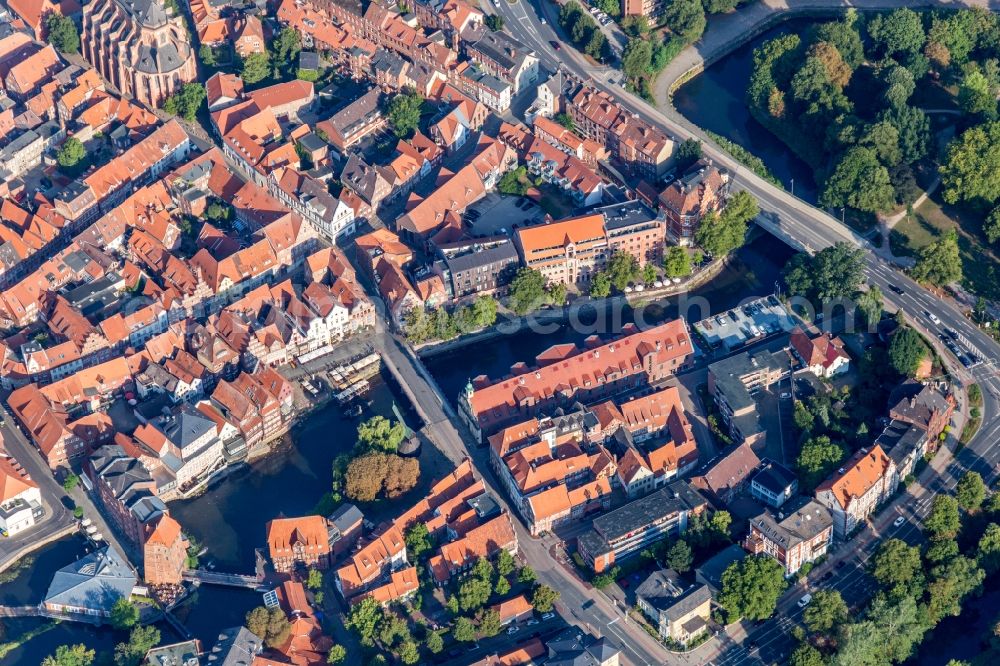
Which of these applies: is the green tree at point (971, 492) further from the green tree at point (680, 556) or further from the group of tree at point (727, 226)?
the group of tree at point (727, 226)

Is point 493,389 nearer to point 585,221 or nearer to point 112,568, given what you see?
point 585,221

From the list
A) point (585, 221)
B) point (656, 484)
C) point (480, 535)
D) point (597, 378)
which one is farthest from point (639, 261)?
point (480, 535)

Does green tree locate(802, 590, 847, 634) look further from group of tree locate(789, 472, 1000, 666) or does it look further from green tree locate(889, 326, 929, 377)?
green tree locate(889, 326, 929, 377)

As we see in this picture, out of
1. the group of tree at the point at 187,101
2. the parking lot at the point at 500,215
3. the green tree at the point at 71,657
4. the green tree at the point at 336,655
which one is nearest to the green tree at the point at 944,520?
the green tree at the point at 336,655

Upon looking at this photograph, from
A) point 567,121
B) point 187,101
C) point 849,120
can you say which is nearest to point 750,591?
point 849,120

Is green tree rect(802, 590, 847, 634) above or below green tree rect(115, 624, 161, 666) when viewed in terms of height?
above

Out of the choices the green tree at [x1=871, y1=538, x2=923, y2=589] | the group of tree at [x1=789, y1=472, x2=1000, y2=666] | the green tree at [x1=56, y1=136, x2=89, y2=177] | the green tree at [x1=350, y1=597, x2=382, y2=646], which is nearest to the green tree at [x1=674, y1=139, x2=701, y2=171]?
the group of tree at [x1=789, y1=472, x2=1000, y2=666]
